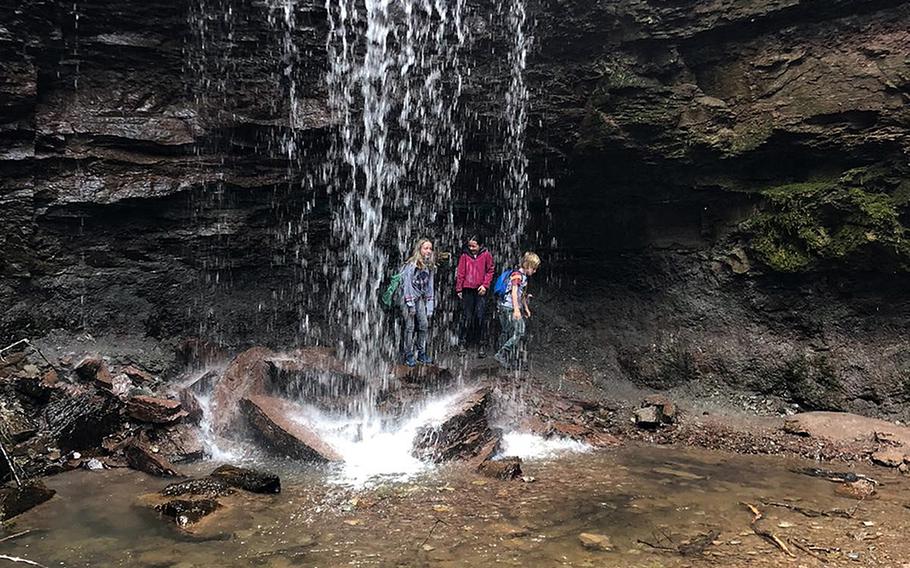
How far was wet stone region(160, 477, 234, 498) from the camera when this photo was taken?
21.0 feet

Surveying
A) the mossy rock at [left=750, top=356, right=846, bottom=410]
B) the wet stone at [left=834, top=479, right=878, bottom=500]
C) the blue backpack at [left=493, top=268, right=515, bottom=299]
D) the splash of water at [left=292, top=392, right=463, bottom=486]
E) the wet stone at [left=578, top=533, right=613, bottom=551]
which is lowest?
the splash of water at [left=292, top=392, right=463, bottom=486]

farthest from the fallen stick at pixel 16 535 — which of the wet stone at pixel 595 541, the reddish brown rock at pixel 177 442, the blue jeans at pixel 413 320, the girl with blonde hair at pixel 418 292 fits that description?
the blue jeans at pixel 413 320

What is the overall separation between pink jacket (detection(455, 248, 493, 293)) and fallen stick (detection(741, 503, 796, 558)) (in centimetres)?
666

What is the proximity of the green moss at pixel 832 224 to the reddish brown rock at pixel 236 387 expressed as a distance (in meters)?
8.67

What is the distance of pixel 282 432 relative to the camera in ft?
26.2

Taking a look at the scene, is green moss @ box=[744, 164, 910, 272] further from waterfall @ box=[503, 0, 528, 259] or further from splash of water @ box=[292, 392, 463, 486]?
splash of water @ box=[292, 392, 463, 486]

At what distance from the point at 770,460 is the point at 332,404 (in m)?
6.11

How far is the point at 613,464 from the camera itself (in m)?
7.84

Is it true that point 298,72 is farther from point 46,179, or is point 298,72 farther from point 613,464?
point 613,464

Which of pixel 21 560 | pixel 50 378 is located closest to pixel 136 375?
pixel 50 378

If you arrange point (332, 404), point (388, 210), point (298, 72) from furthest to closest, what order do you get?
point (388, 210) → point (298, 72) → point (332, 404)

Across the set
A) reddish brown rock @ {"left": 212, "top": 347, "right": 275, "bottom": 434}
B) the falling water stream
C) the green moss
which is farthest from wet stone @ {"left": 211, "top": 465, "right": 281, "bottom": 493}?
the green moss

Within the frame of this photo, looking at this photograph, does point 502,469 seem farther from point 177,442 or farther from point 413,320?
point 177,442

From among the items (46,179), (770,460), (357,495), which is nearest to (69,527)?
(357,495)
